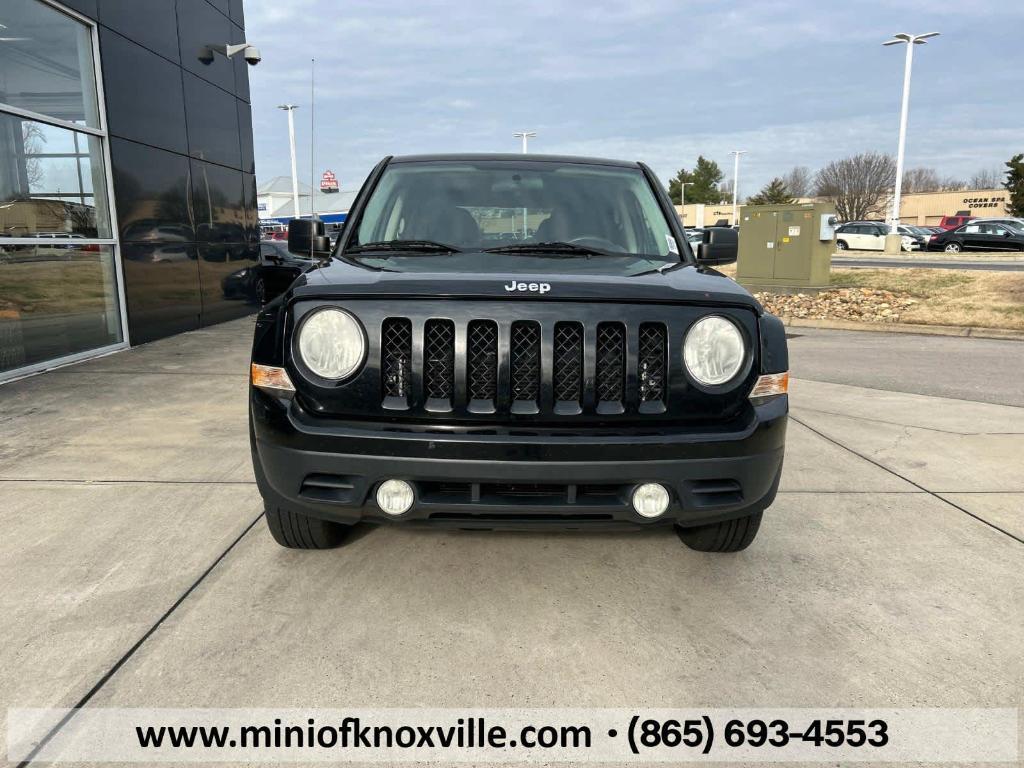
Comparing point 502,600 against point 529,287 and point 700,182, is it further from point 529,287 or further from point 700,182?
point 700,182

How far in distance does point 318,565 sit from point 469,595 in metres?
0.69

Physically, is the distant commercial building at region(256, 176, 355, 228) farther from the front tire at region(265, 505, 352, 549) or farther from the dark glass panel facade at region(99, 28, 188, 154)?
the front tire at region(265, 505, 352, 549)

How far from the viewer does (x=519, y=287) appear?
8.14 ft

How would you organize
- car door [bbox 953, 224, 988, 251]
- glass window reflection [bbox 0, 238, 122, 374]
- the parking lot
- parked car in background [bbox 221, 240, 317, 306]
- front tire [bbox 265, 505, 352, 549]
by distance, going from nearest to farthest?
the parking lot → front tire [bbox 265, 505, 352, 549] → glass window reflection [bbox 0, 238, 122, 374] → parked car in background [bbox 221, 240, 317, 306] → car door [bbox 953, 224, 988, 251]

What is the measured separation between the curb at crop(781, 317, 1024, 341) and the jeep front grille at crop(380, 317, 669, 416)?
861 cm

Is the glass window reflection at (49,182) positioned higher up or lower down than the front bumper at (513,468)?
higher up

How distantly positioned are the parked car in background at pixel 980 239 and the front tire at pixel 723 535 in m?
32.3

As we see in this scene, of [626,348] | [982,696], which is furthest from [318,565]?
[982,696]

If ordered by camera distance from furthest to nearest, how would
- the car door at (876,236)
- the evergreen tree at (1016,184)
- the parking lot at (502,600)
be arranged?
1. the evergreen tree at (1016,184)
2. the car door at (876,236)
3. the parking lot at (502,600)

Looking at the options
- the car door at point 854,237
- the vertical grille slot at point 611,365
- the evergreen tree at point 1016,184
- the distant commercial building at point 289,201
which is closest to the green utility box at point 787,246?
the vertical grille slot at point 611,365

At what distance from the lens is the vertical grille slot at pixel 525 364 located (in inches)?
96.7

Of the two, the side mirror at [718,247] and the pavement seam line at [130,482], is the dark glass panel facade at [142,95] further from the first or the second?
the side mirror at [718,247]

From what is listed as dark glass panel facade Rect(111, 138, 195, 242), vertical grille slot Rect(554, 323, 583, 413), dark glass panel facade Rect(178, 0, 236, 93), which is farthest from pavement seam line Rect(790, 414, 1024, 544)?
dark glass panel facade Rect(178, 0, 236, 93)

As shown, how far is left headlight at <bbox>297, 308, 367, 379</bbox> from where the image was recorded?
2.46 meters
